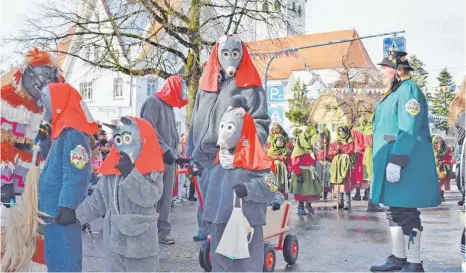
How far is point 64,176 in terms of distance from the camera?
405 cm

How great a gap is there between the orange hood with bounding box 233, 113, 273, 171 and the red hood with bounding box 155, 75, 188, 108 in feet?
8.92

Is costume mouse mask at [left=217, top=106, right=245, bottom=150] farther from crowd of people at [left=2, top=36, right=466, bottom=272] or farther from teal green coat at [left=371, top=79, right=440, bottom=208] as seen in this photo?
teal green coat at [left=371, top=79, right=440, bottom=208]

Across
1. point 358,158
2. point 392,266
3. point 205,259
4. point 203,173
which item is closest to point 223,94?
point 203,173

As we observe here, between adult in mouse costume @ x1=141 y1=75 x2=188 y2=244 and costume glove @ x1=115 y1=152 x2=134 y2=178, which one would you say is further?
adult in mouse costume @ x1=141 y1=75 x2=188 y2=244

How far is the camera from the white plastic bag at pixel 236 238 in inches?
165

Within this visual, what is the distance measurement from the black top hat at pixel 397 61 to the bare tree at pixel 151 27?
1102 cm

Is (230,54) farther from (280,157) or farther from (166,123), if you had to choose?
(280,157)

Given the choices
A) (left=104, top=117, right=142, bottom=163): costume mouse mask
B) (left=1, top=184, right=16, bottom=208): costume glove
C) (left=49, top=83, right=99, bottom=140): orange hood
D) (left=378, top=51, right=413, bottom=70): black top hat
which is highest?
(left=378, top=51, right=413, bottom=70): black top hat

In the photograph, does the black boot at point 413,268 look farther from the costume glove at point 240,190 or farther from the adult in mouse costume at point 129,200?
the adult in mouse costume at point 129,200

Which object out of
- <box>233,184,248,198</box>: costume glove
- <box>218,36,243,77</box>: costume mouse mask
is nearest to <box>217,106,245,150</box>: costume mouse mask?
<box>233,184,248,198</box>: costume glove

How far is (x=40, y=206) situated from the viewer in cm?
418

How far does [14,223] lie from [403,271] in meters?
3.43

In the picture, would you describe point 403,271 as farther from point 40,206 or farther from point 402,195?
point 40,206

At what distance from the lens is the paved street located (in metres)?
5.69
